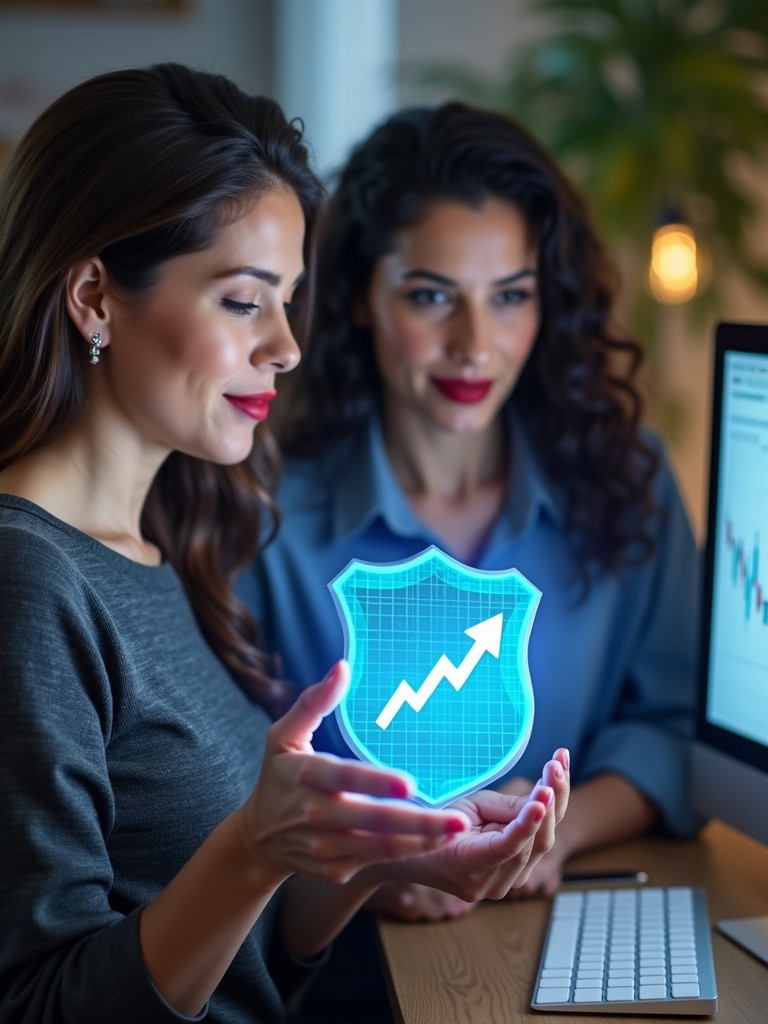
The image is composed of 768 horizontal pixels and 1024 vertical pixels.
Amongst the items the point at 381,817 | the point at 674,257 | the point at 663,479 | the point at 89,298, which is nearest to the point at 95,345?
the point at 89,298

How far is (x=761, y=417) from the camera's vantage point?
118 cm

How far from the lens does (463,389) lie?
5.04ft

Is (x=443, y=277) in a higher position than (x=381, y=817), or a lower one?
higher

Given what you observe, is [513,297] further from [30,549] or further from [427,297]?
[30,549]

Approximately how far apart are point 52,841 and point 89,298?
1.62 feet

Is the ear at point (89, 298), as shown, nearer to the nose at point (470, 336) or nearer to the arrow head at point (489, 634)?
the arrow head at point (489, 634)

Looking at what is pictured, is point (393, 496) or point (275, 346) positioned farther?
point (393, 496)

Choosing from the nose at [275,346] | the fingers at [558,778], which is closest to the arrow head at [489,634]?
the fingers at [558,778]

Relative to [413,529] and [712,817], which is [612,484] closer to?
[413,529]

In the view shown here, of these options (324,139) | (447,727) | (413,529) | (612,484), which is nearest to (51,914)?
(447,727)

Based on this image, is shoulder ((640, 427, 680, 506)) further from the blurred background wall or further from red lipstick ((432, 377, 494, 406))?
the blurred background wall

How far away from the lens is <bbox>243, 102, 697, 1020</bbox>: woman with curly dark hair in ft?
4.98

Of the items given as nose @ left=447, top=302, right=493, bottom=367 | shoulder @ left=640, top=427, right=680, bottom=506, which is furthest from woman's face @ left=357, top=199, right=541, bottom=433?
shoulder @ left=640, top=427, right=680, bottom=506

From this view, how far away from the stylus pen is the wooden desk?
2cm
